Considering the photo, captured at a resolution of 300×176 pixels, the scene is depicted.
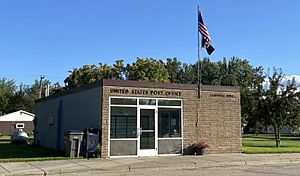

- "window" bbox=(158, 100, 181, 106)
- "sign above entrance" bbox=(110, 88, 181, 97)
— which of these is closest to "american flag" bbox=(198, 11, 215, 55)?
"sign above entrance" bbox=(110, 88, 181, 97)

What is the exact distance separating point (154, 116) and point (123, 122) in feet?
5.48

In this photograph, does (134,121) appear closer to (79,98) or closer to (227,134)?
(79,98)

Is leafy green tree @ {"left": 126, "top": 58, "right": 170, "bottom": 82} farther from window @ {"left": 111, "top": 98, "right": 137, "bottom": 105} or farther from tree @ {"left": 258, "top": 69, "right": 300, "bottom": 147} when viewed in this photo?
window @ {"left": 111, "top": 98, "right": 137, "bottom": 105}

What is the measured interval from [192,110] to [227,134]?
8.27ft

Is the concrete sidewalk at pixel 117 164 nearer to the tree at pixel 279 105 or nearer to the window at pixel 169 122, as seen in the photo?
the window at pixel 169 122

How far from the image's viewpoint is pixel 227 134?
20797 mm

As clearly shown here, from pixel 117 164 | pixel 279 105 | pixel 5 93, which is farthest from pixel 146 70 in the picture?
pixel 5 93

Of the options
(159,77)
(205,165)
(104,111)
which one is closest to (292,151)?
(205,165)

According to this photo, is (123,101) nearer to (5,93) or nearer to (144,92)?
(144,92)

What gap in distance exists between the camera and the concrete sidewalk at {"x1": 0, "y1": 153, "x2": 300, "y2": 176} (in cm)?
1356

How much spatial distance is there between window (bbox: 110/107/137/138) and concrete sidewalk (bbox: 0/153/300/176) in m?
1.36

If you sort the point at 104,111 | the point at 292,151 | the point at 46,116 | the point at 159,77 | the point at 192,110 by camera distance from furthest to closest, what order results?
the point at 159,77 → the point at 46,116 → the point at 292,151 → the point at 192,110 → the point at 104,111

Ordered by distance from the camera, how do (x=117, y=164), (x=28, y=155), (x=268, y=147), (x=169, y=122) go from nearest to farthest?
(x=117, y=164)
(x=28, y=155)
(x=169, y=122)
(x=268, y=147)

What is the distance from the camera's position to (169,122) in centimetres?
1942
